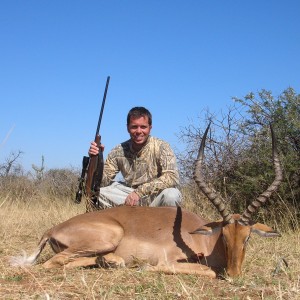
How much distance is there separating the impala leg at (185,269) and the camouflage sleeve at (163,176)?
1.60m

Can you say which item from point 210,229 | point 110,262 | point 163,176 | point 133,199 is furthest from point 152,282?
point 163,176

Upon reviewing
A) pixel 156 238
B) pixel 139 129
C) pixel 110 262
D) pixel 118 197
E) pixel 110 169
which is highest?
pixel 139 129

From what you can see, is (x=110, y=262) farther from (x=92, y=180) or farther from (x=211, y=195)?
(x=92, y=180)

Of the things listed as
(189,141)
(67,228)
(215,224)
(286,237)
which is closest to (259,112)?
(189,141)

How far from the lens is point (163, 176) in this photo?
658cm

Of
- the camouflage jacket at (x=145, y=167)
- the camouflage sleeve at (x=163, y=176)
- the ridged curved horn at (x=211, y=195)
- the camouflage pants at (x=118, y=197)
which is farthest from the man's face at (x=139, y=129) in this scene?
the ridged curved horn at (x=211, y=195)

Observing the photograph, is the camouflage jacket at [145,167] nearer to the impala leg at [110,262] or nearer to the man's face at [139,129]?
the man's face at [139,129]

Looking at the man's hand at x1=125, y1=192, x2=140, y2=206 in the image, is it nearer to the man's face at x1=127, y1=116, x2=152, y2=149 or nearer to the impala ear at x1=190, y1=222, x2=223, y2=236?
the man's face at x1=127, y1=116, x2=152, y2=149

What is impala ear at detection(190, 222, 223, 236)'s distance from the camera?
16.3 feet

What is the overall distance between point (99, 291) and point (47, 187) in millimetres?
10320

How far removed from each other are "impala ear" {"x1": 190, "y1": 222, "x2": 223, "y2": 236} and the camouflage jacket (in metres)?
1.53

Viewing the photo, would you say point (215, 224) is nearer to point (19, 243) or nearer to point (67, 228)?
point (67, 228)

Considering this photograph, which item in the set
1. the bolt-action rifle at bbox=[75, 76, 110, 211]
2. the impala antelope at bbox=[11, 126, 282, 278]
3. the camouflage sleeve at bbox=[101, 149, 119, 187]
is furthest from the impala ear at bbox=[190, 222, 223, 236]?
the camouflage sleeve at bbox=[101, 149, 119, 187]

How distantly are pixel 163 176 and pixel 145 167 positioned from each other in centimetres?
45
